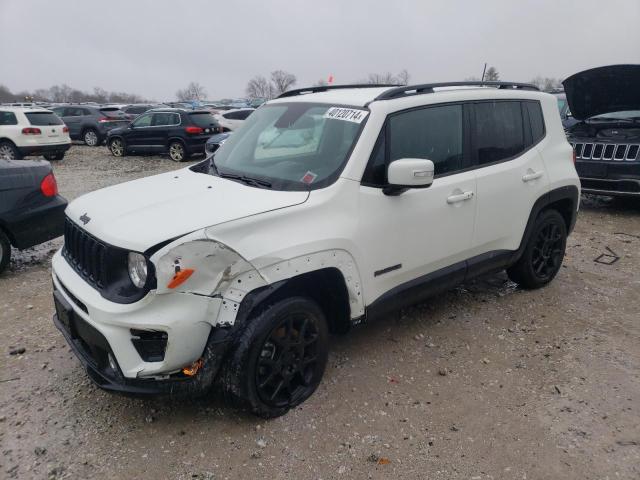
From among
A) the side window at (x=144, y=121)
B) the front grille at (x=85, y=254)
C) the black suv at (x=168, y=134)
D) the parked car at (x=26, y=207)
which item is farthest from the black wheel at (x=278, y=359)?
the side window at (x=144, y=121)

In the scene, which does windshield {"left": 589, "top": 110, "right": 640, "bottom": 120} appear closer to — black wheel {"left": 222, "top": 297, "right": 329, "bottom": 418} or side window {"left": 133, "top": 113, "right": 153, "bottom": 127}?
black wheel {"left": 222, "top": 297, "right": 329, "bottom": 418}

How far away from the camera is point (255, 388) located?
2.69 metres

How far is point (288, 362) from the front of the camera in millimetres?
2850

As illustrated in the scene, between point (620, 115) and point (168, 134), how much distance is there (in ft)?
37.5

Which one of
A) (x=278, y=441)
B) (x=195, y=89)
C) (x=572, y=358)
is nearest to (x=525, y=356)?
(x=572, y=358)

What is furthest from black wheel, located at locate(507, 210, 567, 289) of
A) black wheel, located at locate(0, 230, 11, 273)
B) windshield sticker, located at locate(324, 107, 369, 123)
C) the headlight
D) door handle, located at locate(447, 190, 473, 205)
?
black wheel, located at locate(0, 230, 11, 273)

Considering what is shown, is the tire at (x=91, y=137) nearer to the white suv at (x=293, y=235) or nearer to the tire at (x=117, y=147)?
the tire at (x=117, y=147)

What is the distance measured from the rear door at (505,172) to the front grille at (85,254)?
8.62ft

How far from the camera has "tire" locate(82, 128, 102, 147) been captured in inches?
736

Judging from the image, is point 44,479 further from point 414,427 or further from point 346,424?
point 414,427

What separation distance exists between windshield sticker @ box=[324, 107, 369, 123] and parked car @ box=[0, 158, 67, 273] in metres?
3.38

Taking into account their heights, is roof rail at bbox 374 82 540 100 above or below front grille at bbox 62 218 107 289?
above

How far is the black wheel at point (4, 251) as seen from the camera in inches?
189

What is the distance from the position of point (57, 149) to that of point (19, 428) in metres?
12.8
